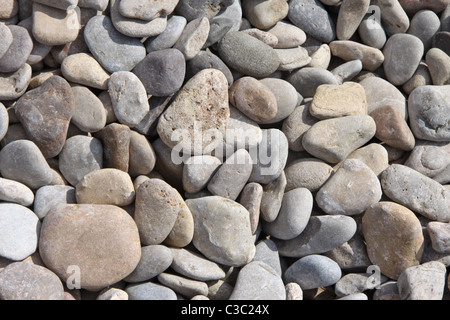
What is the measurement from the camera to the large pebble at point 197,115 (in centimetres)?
208

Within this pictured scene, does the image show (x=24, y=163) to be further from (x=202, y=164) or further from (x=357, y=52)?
(x=357, y=52)

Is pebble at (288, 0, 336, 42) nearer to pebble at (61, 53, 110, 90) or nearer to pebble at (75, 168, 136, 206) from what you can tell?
pebble at (61, 53, 110, 90)

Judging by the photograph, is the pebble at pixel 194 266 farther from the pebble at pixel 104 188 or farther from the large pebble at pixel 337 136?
the large pebble at pixel 337 136

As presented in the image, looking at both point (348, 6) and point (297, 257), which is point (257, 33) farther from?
point (297, 257)

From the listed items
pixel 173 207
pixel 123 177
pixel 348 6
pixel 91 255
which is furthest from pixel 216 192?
pixel 348 6

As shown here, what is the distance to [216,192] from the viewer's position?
2051 millimetres

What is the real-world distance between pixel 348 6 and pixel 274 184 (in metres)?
1.03

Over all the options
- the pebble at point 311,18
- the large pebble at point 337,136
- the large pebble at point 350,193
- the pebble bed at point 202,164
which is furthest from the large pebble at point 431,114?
the pebble at point 311,18

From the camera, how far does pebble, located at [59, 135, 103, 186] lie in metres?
2.03

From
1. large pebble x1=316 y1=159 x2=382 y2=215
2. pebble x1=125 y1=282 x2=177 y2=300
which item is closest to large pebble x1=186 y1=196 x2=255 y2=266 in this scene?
pebble x1=125 y1=282 x2=177 y2=300

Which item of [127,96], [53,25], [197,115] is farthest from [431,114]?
[53,25]

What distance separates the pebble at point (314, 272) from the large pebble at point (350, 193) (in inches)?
9.3

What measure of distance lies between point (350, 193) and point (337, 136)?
0.27m

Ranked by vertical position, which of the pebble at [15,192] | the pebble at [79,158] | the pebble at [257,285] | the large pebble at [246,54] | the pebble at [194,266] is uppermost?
the large pebble at [246,54]
